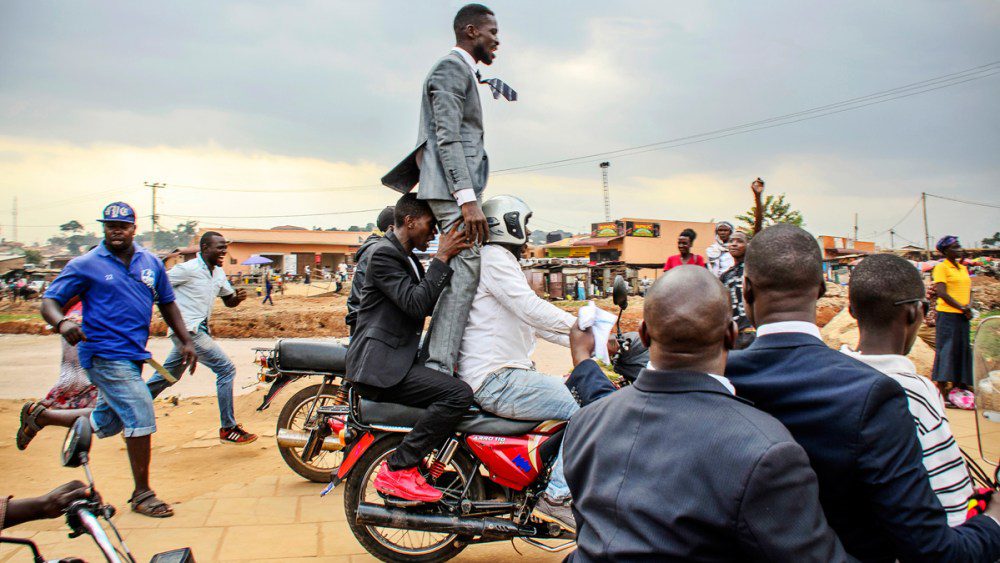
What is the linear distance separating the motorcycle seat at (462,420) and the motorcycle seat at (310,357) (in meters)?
1.70

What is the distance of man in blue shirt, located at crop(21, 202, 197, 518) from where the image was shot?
445cm

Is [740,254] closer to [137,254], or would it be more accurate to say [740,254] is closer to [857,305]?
[857,305]

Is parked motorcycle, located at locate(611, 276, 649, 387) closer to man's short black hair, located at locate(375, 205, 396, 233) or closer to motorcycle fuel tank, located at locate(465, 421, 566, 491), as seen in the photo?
motorcycle fuel tank, located at locate(465, 421, 566, 491)

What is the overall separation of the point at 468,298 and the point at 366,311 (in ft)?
1.82

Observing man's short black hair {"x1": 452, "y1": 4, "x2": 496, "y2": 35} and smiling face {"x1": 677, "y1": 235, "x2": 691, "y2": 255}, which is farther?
smiling face {"x1": 677, "y1": 235, "x2": 691, "y2": 255}

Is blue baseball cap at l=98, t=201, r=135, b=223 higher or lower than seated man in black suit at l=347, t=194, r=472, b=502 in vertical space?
higher

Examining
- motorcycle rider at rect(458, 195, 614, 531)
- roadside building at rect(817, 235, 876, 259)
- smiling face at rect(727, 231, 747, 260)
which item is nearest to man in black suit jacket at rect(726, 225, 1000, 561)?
motorcycle rider at rect(458, 195, 614, 531)

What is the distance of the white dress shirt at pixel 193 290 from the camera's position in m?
6.43

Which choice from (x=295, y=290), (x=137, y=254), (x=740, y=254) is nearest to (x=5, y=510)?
(x=137, y=254)

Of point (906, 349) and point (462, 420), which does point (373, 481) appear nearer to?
point (462, 420)

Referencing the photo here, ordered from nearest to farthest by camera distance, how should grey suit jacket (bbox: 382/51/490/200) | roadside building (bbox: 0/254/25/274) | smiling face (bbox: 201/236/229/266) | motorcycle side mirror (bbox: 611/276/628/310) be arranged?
1. motorcycle side mirror (bbox: 611/276/628/310)
2. grey suit jacket (bbox: 382/51/490/200)
3. smiling face (bbox: 201/236/229/266)
4. roadside building (bbox: 0/254/25/274)

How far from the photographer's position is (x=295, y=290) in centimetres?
3841

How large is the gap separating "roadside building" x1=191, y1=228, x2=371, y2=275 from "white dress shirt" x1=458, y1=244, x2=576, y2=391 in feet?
169

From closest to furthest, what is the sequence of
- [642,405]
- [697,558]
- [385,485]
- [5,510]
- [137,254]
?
[697,558] → [642,405] → [5,510] → [385,485] → [137,254]
